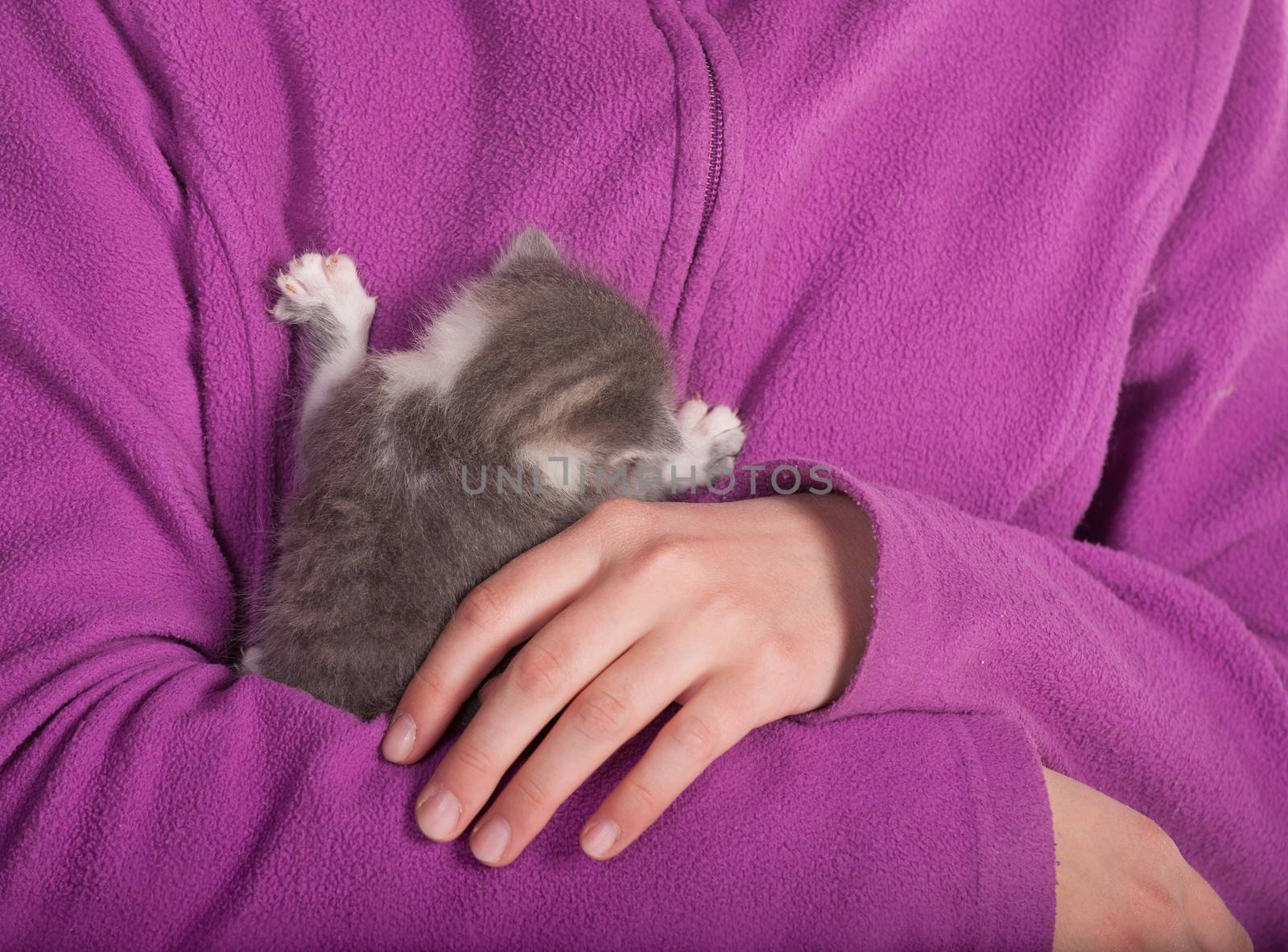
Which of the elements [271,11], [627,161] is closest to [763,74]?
[627,161]

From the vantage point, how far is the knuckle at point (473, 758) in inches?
34.0

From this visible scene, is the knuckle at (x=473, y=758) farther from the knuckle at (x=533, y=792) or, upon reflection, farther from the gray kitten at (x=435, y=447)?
the gray kitten at (x=435, y=447)

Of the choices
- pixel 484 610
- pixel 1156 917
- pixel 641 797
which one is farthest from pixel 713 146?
pixel 1156 917

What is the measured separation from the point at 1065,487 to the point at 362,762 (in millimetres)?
945

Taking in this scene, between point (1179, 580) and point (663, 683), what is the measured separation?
71 cm

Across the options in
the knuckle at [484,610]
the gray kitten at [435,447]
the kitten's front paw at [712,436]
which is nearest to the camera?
the knuckle at [484,610]

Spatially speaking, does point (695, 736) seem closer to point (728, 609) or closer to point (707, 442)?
point (728, 609)

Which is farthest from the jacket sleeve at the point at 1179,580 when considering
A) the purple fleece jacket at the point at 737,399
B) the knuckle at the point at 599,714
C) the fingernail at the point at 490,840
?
the fingernail at the point at 490,840

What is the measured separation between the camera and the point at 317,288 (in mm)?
1073

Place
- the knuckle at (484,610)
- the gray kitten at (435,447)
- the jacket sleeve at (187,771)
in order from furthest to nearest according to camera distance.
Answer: the gray kitten at (435,447), the knuckle at (484,610), the jacket sleeve at (187,771)

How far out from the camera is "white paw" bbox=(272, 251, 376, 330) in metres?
1.07

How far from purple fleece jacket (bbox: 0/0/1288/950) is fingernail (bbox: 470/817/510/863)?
24mm

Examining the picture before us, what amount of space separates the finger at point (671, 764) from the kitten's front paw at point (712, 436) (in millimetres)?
347

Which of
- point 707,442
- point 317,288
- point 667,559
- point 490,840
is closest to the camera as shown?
point 490,840
